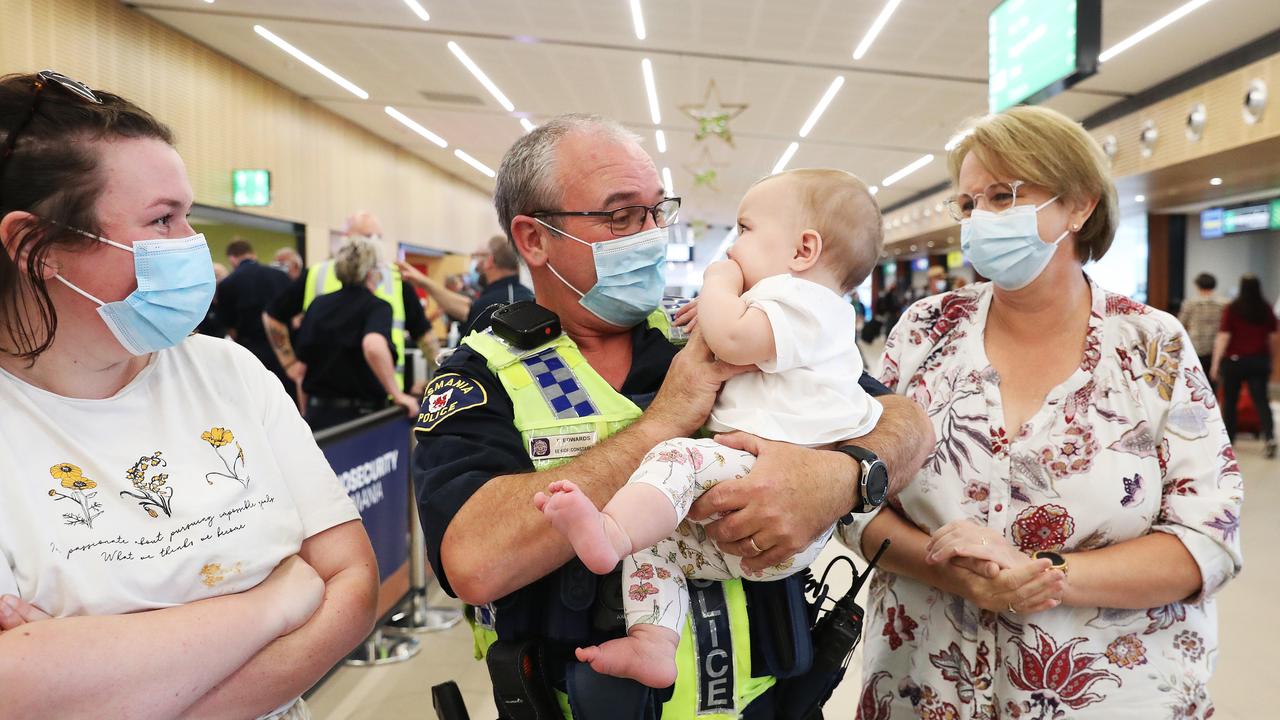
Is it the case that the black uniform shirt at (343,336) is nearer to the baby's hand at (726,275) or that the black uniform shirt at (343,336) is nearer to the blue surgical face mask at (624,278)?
the blue surgical face mask at (624,278)

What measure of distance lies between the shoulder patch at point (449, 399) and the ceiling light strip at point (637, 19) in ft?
22.9

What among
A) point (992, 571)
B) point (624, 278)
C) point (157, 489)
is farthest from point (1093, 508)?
point (157, 489)

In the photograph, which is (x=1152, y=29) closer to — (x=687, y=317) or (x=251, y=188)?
(x=687, y=317)

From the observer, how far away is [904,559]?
1534 millimetres

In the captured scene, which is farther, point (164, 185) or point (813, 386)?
point (813, 386)

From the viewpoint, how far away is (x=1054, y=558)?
4.48ft

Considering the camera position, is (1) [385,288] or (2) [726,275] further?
(1) [385,288]

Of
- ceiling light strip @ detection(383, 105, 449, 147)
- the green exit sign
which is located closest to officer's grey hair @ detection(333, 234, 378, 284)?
the green exit sign

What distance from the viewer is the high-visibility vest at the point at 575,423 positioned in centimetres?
123

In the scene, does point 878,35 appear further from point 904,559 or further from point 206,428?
point 206,428

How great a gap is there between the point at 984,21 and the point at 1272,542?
5.04m

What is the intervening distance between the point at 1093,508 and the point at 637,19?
24.4 ft

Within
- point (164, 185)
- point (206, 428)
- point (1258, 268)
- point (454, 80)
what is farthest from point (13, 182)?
point (1258, 268)

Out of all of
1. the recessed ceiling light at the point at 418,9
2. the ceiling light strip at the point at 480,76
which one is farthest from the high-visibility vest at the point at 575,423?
the ceiling light strip at the point at 480,76
